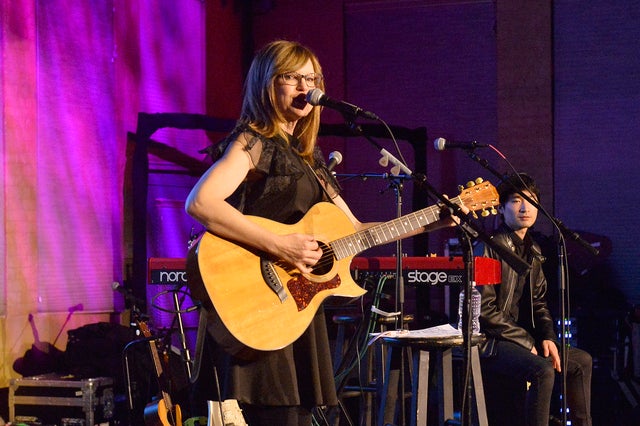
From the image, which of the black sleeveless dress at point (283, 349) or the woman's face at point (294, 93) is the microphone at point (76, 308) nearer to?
the black sleeveless dress at point (283, 349)

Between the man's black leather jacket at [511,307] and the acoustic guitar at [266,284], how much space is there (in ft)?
7.13

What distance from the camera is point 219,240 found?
282cm

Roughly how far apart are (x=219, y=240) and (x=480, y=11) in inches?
241

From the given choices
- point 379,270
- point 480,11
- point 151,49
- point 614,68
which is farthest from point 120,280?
point 614,68

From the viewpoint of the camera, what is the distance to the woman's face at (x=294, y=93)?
2.94m

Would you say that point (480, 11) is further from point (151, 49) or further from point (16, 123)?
point (16, 123)

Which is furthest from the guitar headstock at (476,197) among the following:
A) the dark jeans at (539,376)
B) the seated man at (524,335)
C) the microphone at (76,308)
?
the microphone at (76,308)

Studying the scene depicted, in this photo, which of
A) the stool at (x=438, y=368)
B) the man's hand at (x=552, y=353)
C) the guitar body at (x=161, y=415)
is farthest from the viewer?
the man's hand at (x=552, y=353)

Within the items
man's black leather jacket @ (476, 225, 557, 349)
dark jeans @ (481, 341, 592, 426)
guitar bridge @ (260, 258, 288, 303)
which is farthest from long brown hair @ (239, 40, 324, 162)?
dark jeans @ (481, 341, 592, 426)

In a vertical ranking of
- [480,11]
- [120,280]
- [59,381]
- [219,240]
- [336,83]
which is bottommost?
[59,381]

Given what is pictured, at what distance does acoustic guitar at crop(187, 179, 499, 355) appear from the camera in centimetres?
274

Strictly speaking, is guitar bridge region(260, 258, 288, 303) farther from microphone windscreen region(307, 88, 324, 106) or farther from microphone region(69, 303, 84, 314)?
microphone region(69, 303, 84, 314)

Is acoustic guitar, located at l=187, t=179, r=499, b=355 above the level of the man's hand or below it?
above

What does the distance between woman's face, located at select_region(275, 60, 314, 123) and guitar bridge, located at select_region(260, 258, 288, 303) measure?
542 millimetres
